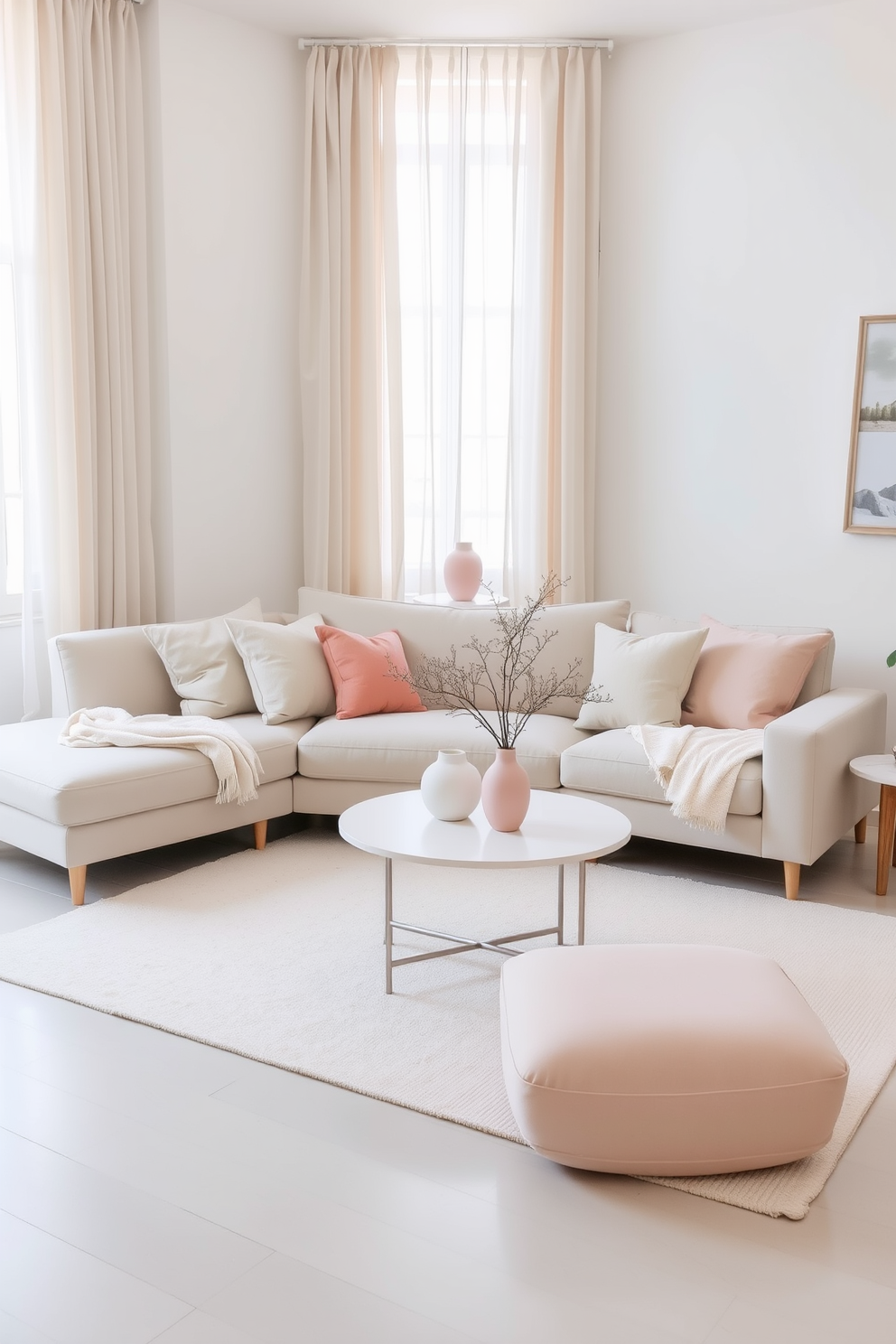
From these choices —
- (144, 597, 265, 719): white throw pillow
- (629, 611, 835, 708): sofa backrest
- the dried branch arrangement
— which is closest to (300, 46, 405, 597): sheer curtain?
the dried branch arrangement

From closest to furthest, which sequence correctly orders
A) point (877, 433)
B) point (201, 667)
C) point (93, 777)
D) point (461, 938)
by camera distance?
point (461, 938) < point (93, 777) < point (201, 667) < point (877, 433)

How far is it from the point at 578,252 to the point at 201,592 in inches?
87.9

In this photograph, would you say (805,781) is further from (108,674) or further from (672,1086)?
(108,674)

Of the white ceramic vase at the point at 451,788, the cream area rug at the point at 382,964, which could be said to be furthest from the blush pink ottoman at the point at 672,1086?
the white ceramic vase at the point at 451,788

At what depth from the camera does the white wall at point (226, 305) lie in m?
4.82

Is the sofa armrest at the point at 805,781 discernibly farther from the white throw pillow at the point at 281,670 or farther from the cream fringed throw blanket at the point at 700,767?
the white throw pillow at the point at 281,670

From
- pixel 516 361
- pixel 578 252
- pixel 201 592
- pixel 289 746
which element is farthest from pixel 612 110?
pixel 289 746

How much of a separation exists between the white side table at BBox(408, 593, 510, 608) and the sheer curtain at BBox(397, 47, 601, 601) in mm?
106

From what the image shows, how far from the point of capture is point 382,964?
3207 mm

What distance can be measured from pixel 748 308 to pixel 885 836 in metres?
2.31

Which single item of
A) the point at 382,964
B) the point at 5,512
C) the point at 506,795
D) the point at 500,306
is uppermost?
the point at 500,306

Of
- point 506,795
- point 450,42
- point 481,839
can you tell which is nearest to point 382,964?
point 481,839

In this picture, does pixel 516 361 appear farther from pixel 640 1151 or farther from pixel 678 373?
pixel 640 1151

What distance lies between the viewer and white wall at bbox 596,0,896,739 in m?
4.59
